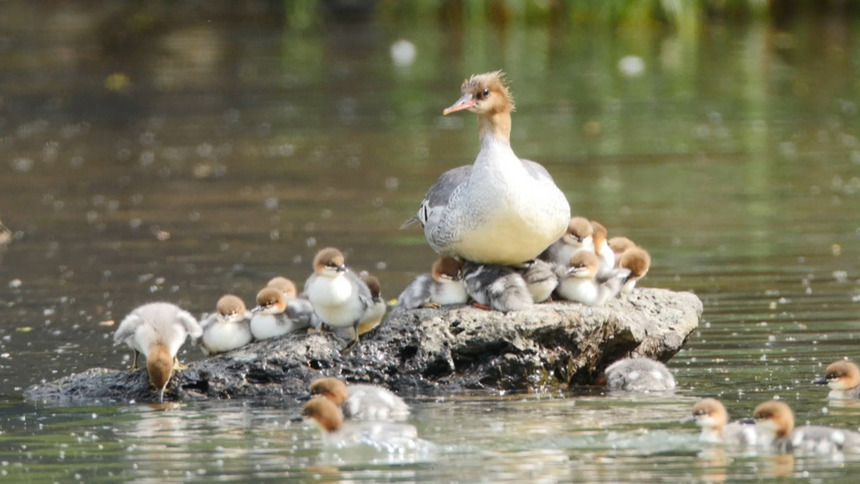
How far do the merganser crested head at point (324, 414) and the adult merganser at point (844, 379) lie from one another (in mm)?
2575

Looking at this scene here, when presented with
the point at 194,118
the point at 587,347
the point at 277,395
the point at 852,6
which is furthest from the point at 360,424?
the point at 852,6

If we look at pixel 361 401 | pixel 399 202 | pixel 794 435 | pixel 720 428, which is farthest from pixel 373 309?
pixel 399 202

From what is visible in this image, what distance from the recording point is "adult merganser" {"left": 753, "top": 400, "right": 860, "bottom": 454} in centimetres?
738

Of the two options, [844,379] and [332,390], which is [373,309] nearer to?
[332,390]

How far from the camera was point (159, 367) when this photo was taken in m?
9.04

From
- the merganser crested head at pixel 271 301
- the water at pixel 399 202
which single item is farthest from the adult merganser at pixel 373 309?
the water at pixel 399 202

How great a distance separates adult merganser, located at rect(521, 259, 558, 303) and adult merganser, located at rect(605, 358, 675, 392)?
0.56 m

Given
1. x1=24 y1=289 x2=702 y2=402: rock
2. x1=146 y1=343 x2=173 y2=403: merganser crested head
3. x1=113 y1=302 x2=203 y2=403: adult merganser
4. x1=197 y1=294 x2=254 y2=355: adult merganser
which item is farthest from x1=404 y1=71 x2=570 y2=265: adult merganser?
x1=146 y1=343 x2=173 y2=403: merganser crested head

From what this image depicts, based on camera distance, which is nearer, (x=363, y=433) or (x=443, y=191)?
(x=363, y=433)

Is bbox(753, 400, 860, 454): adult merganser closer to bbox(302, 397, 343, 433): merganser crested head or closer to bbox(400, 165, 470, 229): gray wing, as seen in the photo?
bbox(302, 397, 343, 433): merganser crested head

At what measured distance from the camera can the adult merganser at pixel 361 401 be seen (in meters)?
8.38

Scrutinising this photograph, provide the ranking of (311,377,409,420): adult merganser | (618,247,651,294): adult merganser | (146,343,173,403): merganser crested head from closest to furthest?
1. (311,377,409,420): adult merganser
2. (146,343,173,403): merganser crested head
3. (618,247,651,294): adult merganser

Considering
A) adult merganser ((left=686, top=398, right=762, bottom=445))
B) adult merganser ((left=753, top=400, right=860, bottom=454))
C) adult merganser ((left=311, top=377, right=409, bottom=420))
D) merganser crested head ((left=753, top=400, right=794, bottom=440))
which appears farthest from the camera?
adult merganser ((left=311, top=377, right=409, bottom=420))

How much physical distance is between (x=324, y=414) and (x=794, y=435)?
2173mm
